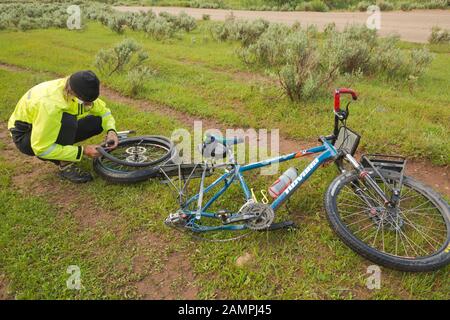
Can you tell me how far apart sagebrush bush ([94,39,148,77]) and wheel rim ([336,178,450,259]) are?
7.47m

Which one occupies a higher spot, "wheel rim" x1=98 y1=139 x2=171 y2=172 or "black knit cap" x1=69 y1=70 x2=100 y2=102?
"black knit cap" x1=69 y1=70 x2=100 y2=102

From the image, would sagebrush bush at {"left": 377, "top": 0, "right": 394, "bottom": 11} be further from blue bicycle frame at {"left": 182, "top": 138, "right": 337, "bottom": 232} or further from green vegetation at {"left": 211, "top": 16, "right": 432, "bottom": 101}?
blue bicycle frame at {"left": 182, "top": 138, "right": 337, "bottom": 232}

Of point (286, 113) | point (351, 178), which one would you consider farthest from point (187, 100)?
point (351, 178)

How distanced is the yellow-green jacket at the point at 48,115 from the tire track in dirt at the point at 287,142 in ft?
8.81

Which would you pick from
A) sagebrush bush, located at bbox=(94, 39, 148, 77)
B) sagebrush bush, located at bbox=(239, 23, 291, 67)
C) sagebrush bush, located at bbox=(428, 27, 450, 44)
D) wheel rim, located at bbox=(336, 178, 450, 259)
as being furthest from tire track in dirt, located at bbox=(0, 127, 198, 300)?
sagebrush bush, located at bbox=(428, 27, 450, 44)

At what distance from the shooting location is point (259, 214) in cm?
360

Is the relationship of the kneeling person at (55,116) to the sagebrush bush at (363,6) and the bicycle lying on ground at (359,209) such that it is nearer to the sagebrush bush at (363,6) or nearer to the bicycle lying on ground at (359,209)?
the bicycle lying on ground at (359,209)

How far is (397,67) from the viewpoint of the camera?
9016 mm

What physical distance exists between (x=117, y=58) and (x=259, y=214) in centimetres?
770

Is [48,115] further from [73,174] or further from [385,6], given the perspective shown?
[385,6]

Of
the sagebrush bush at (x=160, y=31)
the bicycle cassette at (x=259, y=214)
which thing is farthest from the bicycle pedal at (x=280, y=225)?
the sagebrush bush at (x=160, y=31)

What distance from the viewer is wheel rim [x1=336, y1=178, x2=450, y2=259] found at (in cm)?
363

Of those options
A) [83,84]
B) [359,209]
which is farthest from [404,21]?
[83,84]
